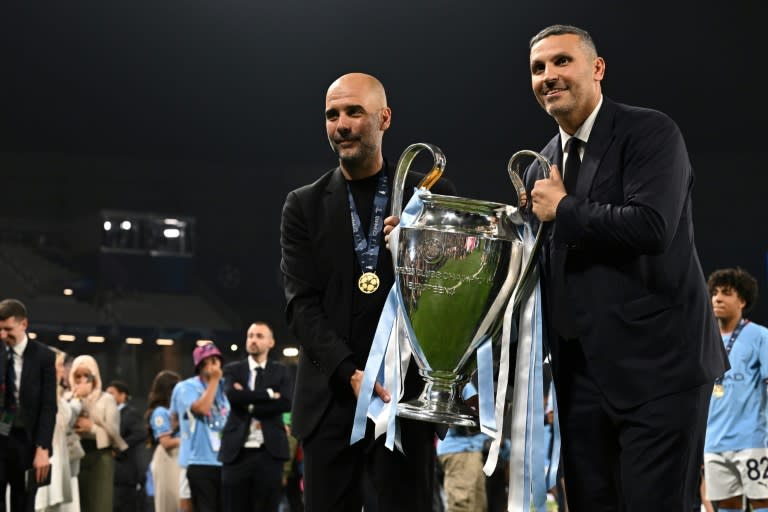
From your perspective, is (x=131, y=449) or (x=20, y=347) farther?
(x=131, y=449)

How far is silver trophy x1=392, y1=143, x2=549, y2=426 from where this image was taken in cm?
203

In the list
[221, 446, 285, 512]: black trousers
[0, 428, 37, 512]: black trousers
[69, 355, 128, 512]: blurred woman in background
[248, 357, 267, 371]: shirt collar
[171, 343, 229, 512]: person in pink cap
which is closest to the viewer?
[0, 428, 37, 512]: black trousers

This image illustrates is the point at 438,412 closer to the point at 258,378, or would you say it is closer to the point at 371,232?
the point at 371,232

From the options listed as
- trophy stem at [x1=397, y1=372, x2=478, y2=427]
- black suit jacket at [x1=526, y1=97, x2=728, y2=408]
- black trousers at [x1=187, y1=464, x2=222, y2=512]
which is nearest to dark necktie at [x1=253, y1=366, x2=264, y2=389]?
black trousers at [x1=187, y1=464, x2=222, y2=512]

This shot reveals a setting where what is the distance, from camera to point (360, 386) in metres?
2.20

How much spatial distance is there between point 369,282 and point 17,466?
3.78 meters

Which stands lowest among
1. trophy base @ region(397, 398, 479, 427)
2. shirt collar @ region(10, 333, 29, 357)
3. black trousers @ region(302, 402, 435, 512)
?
black trousers @ region(302, 402, 435, 512)

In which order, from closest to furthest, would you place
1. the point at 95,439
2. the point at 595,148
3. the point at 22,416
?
the point at 595,148, the point at 22,416, the point at 95,439

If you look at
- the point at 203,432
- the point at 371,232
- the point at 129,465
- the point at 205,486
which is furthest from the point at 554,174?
the point at 129,465

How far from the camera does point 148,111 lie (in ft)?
55.2

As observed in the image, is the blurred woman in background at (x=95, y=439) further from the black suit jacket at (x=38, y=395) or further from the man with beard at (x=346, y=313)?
the man with beard at (x=346, y=313)

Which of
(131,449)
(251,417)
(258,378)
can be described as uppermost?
(258,378)

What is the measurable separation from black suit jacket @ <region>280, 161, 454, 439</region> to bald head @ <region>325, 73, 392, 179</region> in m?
0.12

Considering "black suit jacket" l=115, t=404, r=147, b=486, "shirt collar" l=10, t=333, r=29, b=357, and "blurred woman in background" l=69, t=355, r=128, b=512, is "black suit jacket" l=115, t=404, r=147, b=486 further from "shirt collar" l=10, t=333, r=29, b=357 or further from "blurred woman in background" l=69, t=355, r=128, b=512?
"shirt collar" l=10, t=333, r=29, b=357
